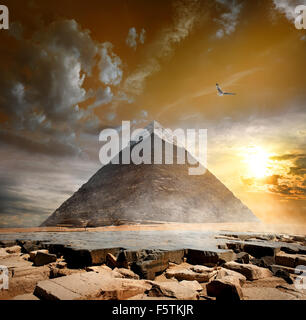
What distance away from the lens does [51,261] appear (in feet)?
8.31

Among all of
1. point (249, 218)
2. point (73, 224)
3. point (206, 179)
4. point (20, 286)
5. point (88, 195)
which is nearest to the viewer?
point (20, 286)

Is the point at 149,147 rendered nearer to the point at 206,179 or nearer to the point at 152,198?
the point at 206,179

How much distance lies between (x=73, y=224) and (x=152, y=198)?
413 inches

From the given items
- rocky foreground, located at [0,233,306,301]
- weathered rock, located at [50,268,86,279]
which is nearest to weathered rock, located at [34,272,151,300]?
rocky foreground, located at [0,233,306,301]

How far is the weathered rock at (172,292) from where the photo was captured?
5.19ft

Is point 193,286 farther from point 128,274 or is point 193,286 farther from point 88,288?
point 88,288

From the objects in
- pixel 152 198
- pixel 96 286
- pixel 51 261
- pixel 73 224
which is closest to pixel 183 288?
pixel 96 286

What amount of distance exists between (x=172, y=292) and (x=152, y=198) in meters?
24.0

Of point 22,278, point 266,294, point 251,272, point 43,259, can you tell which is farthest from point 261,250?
point 22,278

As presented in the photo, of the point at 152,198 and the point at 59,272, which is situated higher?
the point at 59,272

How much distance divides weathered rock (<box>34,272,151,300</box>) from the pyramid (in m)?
16.0

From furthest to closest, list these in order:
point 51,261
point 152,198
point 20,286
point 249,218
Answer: point 249,218 < point 152,198 < point 51,261 < point 20,286

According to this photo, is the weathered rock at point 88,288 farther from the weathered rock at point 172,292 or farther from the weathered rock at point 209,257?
the weathered rock at point 209,257

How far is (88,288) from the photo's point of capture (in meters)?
1.58
